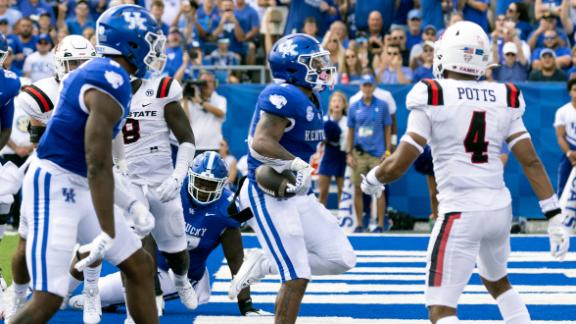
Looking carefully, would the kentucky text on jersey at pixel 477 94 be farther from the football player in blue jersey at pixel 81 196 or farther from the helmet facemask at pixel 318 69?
the football player in blue jersey at pixel 81 196

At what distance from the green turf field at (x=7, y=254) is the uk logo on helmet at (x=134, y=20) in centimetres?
348

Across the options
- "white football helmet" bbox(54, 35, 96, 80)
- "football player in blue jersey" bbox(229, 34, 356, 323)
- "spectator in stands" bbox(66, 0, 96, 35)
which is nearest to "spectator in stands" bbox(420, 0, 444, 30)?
"spectator in stands" bbox(66, 0, 96, 35)

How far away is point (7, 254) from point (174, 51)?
180 inches

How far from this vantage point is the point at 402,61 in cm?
1340

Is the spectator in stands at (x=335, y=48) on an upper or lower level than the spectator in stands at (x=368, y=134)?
upper

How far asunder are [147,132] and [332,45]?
22.1ft

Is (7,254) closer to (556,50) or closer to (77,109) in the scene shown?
(77,109)

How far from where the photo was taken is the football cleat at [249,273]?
6.39 m

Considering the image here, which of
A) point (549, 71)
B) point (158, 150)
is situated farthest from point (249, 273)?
point (549, 71)

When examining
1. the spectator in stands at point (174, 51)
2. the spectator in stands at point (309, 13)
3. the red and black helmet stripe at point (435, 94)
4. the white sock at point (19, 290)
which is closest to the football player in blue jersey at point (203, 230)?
the white sock at point (19, 290)

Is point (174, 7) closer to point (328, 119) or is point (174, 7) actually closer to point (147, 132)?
point (328, 119)

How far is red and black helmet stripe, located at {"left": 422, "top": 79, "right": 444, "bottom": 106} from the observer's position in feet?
16.0

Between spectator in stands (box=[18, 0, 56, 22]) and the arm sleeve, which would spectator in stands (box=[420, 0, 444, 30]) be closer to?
spectator in stands (box=[18, 0, 56, 22])

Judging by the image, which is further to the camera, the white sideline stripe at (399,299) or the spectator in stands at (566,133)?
the spectator in stands at (566,133)
